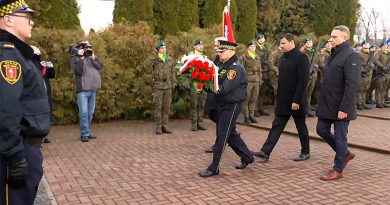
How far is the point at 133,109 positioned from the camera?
1130cm

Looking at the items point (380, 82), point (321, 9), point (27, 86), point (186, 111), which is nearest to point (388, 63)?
point (380, 82)

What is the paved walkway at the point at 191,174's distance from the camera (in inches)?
196

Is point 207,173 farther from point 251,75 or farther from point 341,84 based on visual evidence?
point 251,75

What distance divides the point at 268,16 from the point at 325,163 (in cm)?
998

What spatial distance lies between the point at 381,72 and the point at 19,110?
527 inches

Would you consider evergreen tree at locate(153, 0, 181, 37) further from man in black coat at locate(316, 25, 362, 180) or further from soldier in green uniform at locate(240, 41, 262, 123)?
man in black coat at locate(316, 25, 362, 180)

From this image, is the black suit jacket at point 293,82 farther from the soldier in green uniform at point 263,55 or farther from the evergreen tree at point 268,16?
the evergreen tree at point 268,16

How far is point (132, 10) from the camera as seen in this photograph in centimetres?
1273

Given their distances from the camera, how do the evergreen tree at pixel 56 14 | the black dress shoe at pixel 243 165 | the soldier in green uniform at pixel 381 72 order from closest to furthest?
the black dress shoe at pixel 243 165 → the evergreen tree at pixel 56 14 → the soldier in green uniform at pixel 381 72

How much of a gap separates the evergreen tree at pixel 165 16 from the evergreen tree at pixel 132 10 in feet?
2.93

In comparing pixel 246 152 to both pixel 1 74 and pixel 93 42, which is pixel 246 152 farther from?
pixel 93 42

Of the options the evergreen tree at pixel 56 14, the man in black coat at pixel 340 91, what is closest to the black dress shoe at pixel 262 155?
the man in black coat at pixel 340 91

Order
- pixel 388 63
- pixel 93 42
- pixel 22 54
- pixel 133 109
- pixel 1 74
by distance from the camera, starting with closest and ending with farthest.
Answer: pixel 1 74 < pixel 22 54 < pixel 93 42 < pixel 133 109 < pixel 388 63

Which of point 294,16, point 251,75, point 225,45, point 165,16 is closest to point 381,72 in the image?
point 294,16
